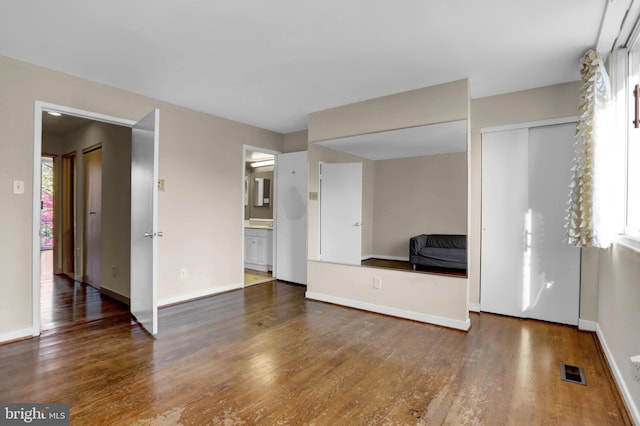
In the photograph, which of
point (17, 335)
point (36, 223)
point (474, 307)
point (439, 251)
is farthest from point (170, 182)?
point (474, 307)

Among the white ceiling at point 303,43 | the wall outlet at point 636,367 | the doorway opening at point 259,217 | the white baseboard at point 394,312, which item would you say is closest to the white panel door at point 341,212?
the white baseboard at point 394,312

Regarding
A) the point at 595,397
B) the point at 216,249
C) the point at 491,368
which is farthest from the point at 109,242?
the point at 595,397

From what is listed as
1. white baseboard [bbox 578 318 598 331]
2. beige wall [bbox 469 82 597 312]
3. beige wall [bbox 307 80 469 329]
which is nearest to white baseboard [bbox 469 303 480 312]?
beige wall [bbox 469 82 597 312]

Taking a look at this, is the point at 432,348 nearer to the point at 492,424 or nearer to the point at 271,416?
the point at 492,424

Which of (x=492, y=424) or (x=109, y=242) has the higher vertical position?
(x=109, y=242)

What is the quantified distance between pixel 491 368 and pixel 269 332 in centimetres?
185

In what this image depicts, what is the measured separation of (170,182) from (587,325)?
4.68 metres

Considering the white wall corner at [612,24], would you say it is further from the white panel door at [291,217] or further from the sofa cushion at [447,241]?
the white panel door at [291,217]

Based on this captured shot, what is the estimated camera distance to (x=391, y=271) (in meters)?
3.56

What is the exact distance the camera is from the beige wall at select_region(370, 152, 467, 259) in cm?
338

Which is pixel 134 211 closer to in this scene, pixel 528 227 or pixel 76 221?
pixel 76 221

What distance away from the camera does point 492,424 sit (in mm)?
1720

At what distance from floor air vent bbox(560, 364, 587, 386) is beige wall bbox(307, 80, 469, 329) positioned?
85 centimetres

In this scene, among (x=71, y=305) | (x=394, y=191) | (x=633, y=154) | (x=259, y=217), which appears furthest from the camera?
(x=259, y=217)
